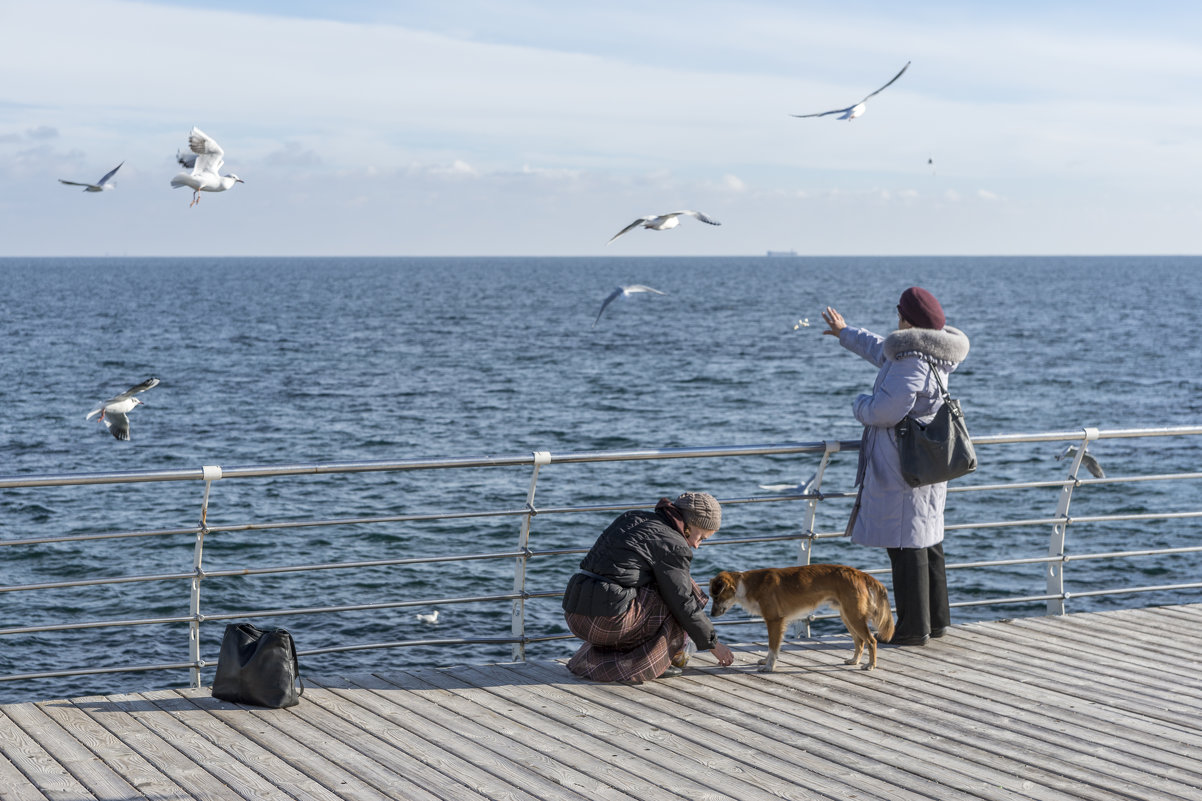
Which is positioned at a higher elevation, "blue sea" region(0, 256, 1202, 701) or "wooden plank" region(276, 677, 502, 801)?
"wooden plank" region(276, 677, 502, 801)

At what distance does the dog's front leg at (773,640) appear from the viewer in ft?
19.0

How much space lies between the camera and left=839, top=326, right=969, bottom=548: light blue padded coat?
5812 millimetres

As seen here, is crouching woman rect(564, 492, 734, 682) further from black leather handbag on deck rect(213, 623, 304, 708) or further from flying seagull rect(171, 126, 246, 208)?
flying seagull rect(171, 126, 246, 208)

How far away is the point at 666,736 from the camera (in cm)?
494

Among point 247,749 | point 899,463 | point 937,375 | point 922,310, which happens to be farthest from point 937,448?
point 247,749

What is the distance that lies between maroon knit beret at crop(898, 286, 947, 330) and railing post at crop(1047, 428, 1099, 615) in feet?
4.72

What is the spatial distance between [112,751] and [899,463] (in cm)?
366

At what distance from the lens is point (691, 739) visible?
4.91 metres

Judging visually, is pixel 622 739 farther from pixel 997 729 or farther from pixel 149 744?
pixel 149 744

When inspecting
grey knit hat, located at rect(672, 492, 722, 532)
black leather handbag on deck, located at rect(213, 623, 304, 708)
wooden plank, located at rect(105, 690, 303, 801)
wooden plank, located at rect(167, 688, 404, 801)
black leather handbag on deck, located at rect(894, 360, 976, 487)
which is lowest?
wooden plank, located at rect(167, 688, 404, 801)

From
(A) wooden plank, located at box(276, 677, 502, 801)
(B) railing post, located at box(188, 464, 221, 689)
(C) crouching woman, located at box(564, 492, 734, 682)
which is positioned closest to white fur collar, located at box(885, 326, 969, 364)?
(C) crouching woman, located at box(564, 492, 734, 682)

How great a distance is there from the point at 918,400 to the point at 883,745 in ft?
5.87

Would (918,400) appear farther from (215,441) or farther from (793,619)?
(215,441)

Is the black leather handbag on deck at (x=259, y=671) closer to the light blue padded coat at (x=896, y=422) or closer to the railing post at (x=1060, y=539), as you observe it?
the light blue padded coat at (x=896, y=422)
